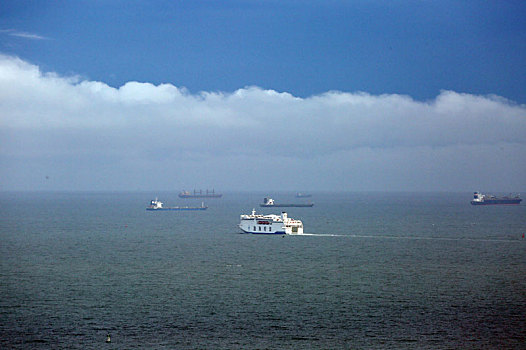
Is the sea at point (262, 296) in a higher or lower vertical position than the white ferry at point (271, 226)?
lower

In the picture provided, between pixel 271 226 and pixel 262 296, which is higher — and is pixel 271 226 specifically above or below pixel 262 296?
above

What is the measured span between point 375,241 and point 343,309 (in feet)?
298

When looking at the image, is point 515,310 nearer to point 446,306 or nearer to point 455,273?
point 446,306

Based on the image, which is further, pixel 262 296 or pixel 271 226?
pixel 271 226

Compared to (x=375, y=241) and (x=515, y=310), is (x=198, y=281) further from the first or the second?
(x=375, y=241)

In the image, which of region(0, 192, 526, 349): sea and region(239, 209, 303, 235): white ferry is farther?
region(239, 209, 303, 235): white ferry

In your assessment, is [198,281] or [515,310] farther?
[198,281]

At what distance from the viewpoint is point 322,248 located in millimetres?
152000

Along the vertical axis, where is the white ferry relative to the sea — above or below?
above

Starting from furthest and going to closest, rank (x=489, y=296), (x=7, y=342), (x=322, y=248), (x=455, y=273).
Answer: (x=322, y=248) < (x=455, y=273) < (x=489, y=296) < (x=7, y=342)

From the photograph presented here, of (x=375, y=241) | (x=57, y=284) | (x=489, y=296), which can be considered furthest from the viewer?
(x=375, y=241)

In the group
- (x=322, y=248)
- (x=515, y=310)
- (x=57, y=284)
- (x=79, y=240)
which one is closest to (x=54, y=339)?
(x=57, y=284)

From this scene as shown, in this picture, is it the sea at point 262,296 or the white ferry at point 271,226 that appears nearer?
the sea at point 262,296

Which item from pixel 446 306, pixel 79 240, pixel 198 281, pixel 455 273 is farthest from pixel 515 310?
pixel 79 240
